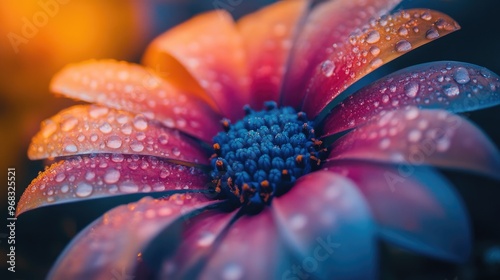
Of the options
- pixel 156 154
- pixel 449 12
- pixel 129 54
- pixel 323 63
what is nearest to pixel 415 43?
pixel 323 63

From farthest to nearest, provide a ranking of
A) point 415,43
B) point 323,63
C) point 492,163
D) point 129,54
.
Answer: point 129,54 → point 323,63 → point 415,43 → point 492,163

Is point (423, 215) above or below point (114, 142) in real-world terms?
below

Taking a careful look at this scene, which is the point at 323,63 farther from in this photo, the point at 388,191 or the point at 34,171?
the point at 34,171

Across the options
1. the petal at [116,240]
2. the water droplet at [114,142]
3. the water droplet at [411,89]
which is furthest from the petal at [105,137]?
the water droplet at [411,89]

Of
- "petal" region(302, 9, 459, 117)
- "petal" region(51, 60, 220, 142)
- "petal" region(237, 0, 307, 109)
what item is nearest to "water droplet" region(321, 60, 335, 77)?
"petal" region(302, 9, 459, 117)

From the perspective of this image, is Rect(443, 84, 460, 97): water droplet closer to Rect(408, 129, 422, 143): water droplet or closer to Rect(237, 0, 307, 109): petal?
Rect(408, 129, 422, 143): water droplet

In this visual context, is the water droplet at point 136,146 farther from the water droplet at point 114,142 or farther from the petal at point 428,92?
the petal at point 428,92

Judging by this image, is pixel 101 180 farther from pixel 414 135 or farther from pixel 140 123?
pixel 414 135

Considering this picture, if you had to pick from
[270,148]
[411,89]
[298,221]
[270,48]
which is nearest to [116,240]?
[298,221]

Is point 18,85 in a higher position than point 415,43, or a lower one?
higher
